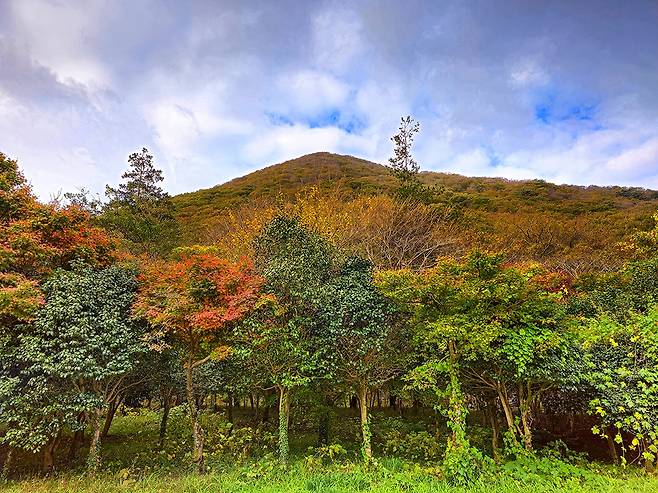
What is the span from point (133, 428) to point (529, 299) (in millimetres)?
17790

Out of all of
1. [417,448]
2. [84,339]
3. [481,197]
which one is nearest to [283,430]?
[417,448]

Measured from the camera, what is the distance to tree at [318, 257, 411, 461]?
9.66 meters

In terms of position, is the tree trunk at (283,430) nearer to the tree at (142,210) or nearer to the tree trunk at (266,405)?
the tree trunk at (266,405)

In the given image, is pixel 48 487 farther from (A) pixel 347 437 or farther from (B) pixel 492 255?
(B) pixel 492 255

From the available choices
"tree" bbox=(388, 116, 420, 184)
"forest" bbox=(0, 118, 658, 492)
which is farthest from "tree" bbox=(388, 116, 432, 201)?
"forest" bbox=(0, 118, 658, 492)

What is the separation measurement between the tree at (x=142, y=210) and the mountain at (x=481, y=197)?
3635mm

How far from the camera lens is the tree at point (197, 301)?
31.1 feet

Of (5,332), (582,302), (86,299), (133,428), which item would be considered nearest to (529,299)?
(582,302)

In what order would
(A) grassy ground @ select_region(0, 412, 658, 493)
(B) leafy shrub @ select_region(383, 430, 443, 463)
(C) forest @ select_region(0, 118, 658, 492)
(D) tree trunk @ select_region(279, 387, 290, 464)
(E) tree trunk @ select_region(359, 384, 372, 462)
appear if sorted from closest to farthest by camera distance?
(A) grassy ground @ select_region(0, 412, 658, 493) < (C) forest @ select_region(0, 118, 658, 492) < (E) tree trunk @ select_region(359, 384, 372, 462) < (D) tree trunk @ select_region(279, 387, 290, 464) < (B) leafy shrub @ select_region(383, 430, 443, 463)

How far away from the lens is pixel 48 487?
834 centimetres

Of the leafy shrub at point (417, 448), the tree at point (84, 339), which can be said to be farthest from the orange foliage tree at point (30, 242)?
the leafy shrub at point (417, 448)

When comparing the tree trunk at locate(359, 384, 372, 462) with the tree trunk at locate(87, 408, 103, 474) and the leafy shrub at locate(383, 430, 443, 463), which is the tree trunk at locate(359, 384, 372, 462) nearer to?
the leafy shrub at locate(383, 430, 443, 463)

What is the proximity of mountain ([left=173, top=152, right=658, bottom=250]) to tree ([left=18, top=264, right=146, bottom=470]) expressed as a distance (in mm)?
17509

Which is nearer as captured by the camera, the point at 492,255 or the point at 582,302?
the point at 492,255
